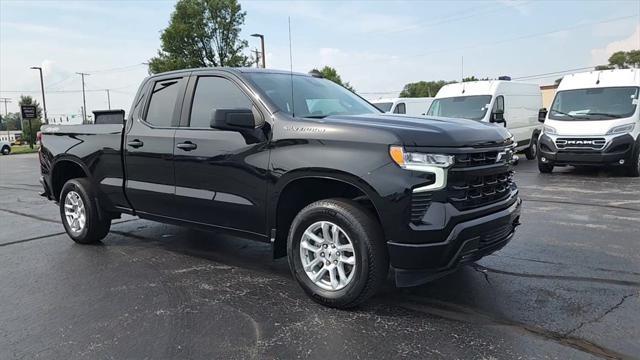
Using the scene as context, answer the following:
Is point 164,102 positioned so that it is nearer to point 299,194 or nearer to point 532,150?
point 299,194

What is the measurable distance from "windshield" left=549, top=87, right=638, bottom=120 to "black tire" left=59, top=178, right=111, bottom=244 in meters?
10.6

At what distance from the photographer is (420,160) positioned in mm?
3701

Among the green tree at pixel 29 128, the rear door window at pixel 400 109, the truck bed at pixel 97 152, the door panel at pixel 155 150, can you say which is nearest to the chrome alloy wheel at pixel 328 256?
the door panel at pixel 155 150

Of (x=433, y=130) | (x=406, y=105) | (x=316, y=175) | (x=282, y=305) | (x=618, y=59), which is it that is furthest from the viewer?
(x=618, y=59)

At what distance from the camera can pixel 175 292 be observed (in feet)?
15.0

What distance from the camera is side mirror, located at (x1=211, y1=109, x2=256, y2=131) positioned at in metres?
4.30

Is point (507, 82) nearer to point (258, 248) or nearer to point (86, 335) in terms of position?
point (258, 248)

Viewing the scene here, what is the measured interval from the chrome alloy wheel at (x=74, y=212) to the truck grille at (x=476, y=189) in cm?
443

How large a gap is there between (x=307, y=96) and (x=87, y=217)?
3.08m

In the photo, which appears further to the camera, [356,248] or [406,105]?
[406,105]

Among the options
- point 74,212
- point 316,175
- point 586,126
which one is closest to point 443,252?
point 316,175

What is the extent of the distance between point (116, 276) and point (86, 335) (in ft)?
4.68

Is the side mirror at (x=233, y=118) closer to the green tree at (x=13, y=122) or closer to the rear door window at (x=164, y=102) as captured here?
the rear door window at (x=164, y=102)

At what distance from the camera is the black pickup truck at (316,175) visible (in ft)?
12.2
